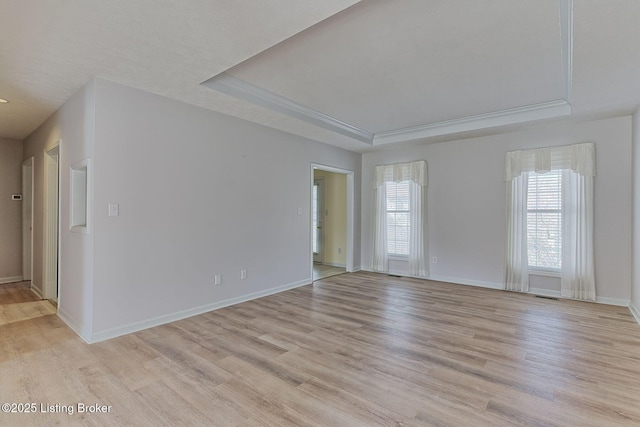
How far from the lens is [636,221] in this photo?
151 inches

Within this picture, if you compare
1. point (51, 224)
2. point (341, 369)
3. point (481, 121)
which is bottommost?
point (341, 369)

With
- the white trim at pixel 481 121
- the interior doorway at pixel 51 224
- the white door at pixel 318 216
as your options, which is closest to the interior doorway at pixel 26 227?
the interior doorway at pixel 51 224

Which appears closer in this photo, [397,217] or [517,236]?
[517,236]

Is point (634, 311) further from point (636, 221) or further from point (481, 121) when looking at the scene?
point (481, 121)

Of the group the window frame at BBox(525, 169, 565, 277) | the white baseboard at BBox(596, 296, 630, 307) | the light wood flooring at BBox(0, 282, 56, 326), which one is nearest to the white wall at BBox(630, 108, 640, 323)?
the white baseboard at BBox(596, 296, 630, 307)

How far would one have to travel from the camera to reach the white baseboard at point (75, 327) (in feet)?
9.88

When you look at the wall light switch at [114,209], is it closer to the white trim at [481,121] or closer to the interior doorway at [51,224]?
the interior doorway at [51,224]

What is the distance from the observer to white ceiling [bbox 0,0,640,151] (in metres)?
2.12

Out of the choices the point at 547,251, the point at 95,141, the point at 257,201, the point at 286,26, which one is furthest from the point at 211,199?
Answer: the point at 547,251

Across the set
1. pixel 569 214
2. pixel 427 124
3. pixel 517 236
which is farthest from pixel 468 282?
pixel 427 124

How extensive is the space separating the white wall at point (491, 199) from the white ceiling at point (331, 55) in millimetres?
565

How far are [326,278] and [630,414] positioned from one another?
14.5 feet

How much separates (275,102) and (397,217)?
11.2 ft

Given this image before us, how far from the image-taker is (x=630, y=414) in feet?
6.35
